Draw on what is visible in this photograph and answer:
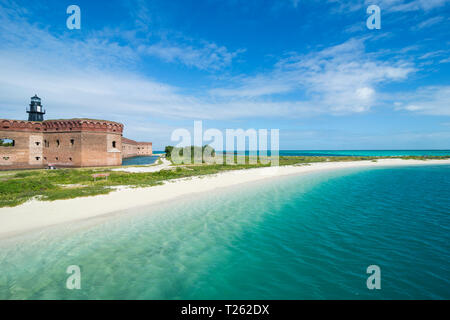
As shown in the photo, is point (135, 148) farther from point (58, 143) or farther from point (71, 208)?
point (71, 208)

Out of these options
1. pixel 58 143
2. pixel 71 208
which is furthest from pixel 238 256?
pixel 58 143

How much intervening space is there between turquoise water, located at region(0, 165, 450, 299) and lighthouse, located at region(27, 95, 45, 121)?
4138 centimetres

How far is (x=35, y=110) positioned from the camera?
116 feet

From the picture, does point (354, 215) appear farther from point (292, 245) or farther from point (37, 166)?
point (37, 166)

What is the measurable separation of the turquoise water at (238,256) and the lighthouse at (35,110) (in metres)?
41.4

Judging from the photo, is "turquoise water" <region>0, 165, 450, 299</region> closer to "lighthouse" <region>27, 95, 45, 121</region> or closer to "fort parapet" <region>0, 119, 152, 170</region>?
"fort parapet" <region>0, 119, 152, 170</region>

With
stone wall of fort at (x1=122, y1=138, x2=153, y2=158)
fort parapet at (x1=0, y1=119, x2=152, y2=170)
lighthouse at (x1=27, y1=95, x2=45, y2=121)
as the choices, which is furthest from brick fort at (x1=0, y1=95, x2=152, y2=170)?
stone wall of fort at (x1=122, y1=138, x2=153, y2=158)

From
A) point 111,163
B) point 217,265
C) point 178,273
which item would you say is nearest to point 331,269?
point 217,265

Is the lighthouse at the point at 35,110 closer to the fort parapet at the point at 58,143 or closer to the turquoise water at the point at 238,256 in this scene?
the fort parapet at the point at 58,143

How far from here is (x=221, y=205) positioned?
11.9 m

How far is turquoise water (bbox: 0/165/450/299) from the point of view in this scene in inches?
181

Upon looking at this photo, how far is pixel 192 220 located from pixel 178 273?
13.3 ft

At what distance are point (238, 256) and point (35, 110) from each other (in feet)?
160
